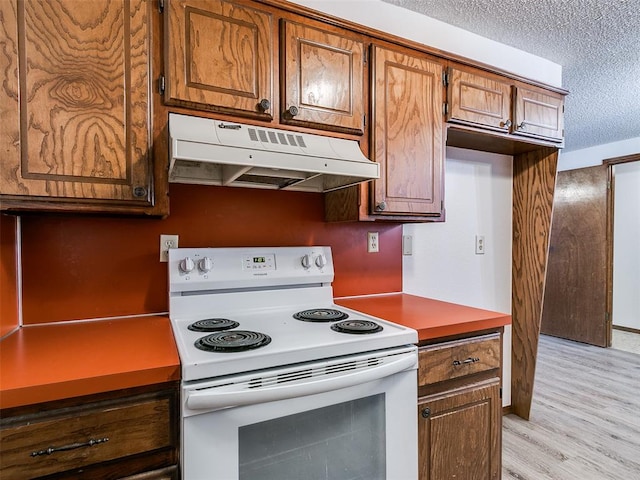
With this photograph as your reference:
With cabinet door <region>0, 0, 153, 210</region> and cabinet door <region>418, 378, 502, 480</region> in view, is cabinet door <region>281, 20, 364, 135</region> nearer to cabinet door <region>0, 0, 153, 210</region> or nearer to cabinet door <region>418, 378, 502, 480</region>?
cabinet door <region>0, 0, 153, 210</region>

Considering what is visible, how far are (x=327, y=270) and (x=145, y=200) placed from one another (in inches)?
33.8

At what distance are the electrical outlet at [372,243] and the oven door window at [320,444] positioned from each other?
3.00 ft

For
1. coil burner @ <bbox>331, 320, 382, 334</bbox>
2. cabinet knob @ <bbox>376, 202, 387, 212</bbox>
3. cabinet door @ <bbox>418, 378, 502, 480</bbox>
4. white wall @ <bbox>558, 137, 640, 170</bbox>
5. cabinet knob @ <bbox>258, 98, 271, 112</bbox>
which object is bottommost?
cabinet door @ <bbox>418, 378, 502, 480</bbox>

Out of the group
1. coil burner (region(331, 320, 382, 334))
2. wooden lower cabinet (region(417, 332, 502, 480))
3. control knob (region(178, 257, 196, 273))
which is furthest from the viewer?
control knob (region(178, 257, 196, 273))

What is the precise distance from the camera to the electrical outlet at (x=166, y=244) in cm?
156

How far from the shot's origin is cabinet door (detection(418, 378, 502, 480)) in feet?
4.53

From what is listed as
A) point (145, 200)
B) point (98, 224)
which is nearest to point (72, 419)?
point (145, 200)

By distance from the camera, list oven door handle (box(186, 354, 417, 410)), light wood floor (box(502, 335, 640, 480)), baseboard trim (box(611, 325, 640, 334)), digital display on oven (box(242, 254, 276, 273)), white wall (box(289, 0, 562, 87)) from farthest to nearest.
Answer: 1. baseboard trim (box(611, 325, 640, 334))
2. light wood floor (box(502, 335, 640, 480))
3. white wall (box(289, 0, 562, 87))
4. digital display on oven (box(242, 254, 276, 273))
5. oven door handle (box(186, 354, 417, 410))

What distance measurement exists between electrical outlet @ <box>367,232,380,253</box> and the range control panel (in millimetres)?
304

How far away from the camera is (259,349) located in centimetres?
108

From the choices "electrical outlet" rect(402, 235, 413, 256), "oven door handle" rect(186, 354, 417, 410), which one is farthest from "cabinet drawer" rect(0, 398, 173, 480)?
"electrical outlet" rect(402, 235, 413, 256)

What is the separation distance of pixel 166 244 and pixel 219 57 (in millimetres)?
779

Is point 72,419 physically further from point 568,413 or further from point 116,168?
point 568,413

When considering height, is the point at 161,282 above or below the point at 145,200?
below
